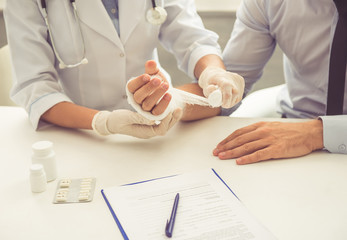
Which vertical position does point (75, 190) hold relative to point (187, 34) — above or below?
below

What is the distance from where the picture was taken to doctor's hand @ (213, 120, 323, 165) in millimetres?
1022

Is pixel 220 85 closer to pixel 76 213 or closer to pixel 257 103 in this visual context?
pixel 76 213

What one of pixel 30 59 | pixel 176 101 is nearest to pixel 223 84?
pixel 176 101

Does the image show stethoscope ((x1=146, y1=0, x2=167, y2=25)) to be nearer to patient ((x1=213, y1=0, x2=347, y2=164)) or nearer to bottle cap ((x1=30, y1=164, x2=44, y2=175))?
patient ((x1=213, y1=0, x2=347, y2=164))

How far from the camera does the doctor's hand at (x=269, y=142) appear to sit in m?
1.02

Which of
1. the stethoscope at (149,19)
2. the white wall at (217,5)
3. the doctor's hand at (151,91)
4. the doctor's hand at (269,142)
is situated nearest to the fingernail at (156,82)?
the doctor's hand at (151,91)

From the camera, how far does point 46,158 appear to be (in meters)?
0.93

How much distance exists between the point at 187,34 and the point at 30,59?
0.54 metres

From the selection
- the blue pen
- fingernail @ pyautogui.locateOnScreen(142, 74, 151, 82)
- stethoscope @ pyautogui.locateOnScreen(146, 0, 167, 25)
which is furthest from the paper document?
stethoscope @ pyautogui.locateOnScreen(146, 0, 167, 25)

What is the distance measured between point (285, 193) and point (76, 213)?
0.46 meters

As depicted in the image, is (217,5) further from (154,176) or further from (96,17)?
(154,176)

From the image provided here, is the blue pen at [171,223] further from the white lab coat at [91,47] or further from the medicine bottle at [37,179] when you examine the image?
the white lab coat at [91,47]

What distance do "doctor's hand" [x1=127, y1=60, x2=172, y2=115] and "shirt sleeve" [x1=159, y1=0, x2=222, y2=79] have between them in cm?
40

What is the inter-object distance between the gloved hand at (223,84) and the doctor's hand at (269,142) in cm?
9
